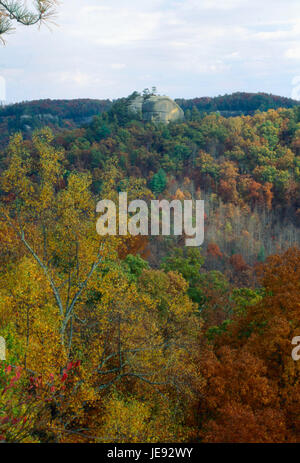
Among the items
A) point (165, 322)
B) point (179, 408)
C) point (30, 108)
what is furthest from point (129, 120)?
point (179, 408)

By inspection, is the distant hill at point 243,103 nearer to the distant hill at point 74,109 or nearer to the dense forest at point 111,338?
the distant hill at point 74,109

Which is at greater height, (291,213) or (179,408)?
(291,213)

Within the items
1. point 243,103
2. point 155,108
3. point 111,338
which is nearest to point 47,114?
point 155,108

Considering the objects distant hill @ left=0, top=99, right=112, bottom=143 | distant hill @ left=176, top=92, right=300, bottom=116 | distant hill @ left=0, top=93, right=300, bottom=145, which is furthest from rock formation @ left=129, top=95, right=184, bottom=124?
distant hill @ left=0, top=99, right=112, bottom=143

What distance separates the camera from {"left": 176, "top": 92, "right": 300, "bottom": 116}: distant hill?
274 feet

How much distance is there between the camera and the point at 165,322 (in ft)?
48.4

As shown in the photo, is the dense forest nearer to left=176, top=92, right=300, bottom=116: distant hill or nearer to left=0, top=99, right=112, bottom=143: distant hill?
left=0, top=99, right=112, bottom=143: distant hill

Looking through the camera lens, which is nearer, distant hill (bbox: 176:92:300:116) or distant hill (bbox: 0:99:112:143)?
distant hill (bbox: 0:99:112:143)

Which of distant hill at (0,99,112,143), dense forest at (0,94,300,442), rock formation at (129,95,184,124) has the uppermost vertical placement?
distant hill at (0,99,112,143)

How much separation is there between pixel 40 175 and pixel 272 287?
880 centimetres

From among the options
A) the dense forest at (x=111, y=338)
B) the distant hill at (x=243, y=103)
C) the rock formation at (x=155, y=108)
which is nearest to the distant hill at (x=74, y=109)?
the distant hill at (x=243, y=103)

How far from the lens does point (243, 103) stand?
281 ft

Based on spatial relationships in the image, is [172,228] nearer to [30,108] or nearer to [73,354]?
[73,354]

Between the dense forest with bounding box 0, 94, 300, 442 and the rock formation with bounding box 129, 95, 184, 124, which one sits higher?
the rock formation with bounding box 129, 95, 184, 124
